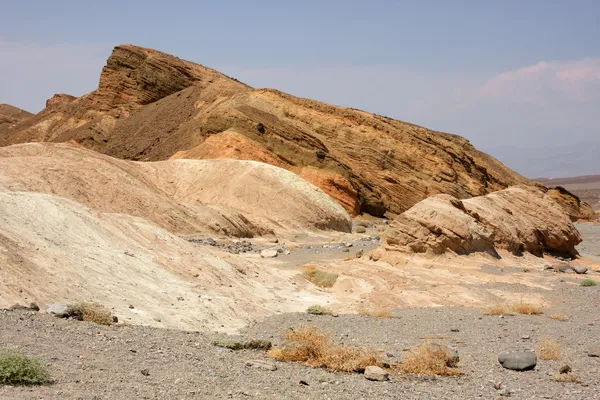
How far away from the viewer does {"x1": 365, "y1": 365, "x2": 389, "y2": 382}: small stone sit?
8930mm

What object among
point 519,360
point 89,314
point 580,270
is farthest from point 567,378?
point 580,270

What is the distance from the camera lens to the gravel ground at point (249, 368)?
7.32 metres

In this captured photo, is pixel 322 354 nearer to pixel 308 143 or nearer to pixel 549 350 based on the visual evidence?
pixel 549 350

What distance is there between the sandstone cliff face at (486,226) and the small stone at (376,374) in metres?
9.30

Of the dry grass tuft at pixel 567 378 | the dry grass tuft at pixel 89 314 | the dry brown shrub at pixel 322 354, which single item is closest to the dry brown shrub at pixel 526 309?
the dry grass tuft at pixel 567 378

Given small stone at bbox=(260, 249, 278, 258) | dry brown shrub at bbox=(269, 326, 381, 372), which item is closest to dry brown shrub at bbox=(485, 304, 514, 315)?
dry brown shrub at bbox=(269, 326, 381, 372)

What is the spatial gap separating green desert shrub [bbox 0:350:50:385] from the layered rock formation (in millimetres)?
19063

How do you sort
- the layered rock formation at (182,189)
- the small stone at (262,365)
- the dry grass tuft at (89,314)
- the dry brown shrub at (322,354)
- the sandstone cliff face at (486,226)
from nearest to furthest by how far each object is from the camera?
the small stone at (262,365) < the dry brown shrub at (322,354) < the dry grass tuft at (89,314) < the sandstone cliff face at (486,226) < the layered rock formation at (182,189)

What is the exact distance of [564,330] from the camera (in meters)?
12.3

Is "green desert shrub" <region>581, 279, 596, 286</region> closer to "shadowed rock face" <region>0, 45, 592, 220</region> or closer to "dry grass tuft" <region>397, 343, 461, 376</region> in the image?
"dry grass tuft" <region>397, 343, 461, 376</region>

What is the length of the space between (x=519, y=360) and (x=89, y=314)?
19.1 ft

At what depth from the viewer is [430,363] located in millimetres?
9539

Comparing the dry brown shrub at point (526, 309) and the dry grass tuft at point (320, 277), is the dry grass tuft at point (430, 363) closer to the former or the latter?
the dry brown shrub at point (526, 309)

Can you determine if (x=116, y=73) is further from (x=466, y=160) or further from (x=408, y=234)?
(x=408, y=234)
